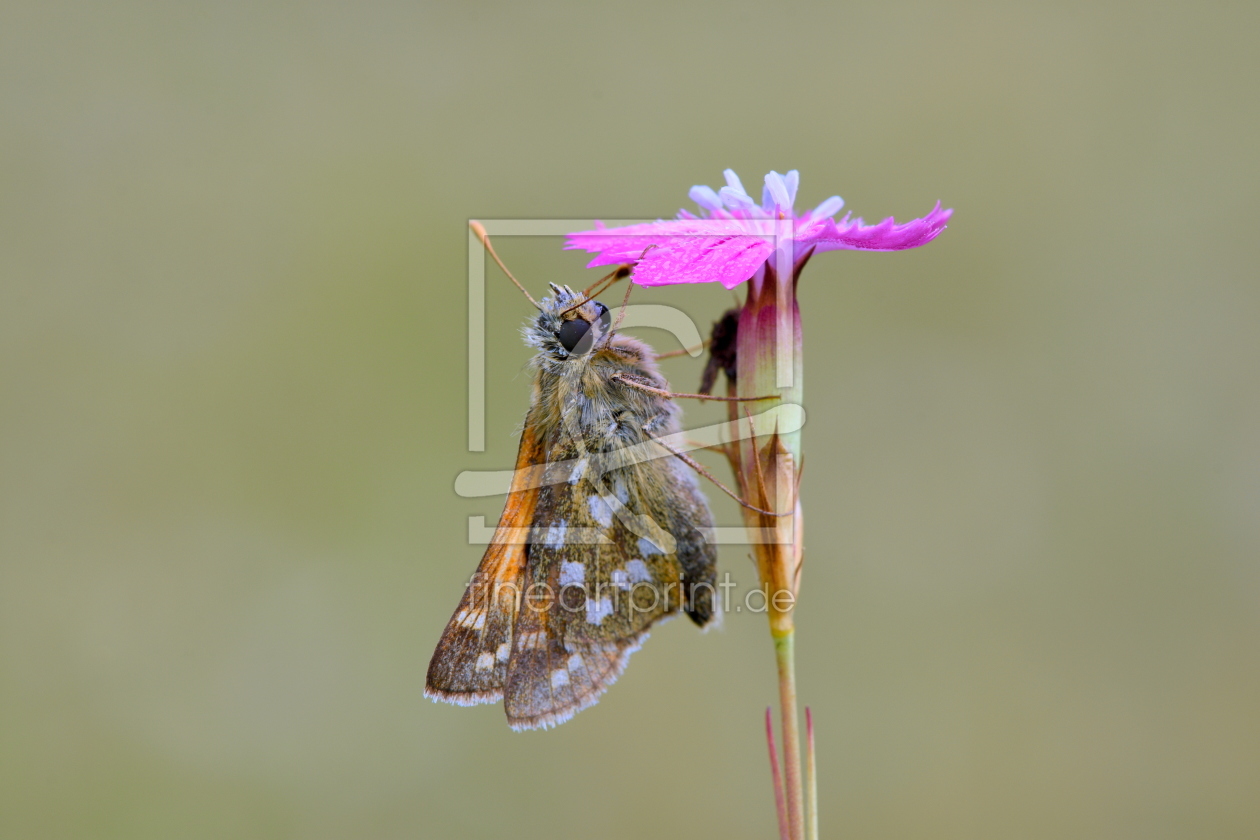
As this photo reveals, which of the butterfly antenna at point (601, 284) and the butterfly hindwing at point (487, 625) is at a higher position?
the butterfly antenna at point (601, 284)

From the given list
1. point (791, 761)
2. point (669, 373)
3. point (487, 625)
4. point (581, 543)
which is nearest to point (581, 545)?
point (581, 543)

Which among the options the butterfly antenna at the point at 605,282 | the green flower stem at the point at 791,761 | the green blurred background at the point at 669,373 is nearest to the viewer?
the green flower stem at the point at 791,761

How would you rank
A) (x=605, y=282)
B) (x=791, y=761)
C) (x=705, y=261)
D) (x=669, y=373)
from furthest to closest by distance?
(x=669, y=373) < (x=605, y=282) < (x=705, y=261) < (x=791, y=761)

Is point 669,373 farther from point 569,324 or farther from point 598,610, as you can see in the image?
point 598,610

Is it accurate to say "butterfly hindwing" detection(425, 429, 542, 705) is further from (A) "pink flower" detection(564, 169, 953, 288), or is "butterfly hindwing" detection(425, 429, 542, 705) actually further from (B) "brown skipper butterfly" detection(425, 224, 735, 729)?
(A) "pink flower" detection(564, 169, 953, 288)

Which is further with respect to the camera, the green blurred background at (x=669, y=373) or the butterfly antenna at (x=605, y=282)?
the green blurred background at (x=669, y=373)

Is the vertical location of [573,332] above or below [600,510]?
above

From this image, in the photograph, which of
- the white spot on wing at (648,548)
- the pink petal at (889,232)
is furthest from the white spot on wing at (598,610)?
the pink petal at (889,232)

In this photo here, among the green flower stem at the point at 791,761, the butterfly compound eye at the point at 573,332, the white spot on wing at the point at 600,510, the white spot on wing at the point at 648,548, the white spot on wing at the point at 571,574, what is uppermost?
the butterfly compound eye at the point at 573,332

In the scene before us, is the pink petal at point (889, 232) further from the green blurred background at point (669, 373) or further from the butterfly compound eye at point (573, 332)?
the green blurred background at point (669, 373)
